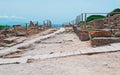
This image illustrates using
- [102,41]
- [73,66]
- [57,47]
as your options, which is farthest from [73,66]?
[57,47]

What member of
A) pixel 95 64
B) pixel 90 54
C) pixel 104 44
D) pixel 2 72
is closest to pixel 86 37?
pixel 104 44

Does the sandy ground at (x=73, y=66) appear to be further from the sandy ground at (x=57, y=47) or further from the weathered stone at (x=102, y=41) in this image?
the sandy ground at (x=57, y=47)

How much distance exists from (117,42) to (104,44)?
0.62 metres

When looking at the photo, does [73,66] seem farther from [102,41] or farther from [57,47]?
[57,47]

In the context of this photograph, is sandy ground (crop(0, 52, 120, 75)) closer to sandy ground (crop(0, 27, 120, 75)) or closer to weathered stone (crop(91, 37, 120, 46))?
sandy ground (crop(0, 27, 120, 75))

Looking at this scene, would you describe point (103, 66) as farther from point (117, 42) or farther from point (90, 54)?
point (117, 42)

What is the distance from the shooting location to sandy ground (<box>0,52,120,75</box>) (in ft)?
29.6

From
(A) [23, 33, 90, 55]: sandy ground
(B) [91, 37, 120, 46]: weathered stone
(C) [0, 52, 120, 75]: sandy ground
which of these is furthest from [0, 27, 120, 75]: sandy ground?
(A) [23, 33, 90, 55]: sandy ground

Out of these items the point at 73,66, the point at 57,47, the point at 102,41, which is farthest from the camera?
the point at 57,47

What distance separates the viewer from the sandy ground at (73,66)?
29.6 ft

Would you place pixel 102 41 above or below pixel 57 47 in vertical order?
above

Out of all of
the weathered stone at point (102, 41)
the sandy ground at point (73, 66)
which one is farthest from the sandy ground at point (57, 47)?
the sandy ground at point (73, 66)

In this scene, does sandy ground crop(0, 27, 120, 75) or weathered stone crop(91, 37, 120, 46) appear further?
weathered stone crop(91, 37, 120, 46)

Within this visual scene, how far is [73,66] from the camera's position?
32.4ft
